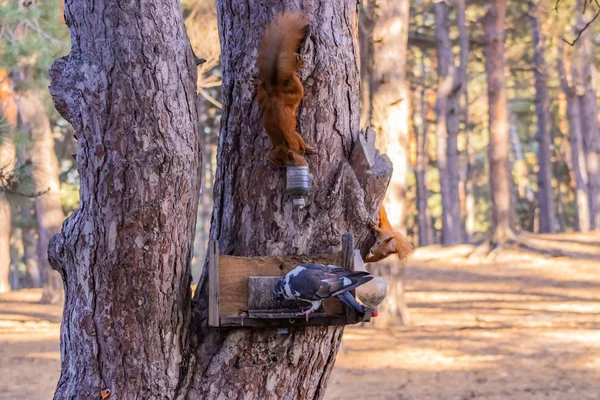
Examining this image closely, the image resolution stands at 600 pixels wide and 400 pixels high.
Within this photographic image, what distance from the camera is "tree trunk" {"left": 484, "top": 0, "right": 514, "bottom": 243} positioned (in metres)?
16.5

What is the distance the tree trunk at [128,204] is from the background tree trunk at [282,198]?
216mm

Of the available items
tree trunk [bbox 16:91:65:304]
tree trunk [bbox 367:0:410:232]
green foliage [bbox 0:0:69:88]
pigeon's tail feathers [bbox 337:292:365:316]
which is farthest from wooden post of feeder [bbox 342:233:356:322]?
tree trunk [bbox 16:91:65:304]

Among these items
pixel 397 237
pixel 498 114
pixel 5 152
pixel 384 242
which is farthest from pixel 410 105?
pixel 384 242

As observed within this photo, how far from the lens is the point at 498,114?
659 inches

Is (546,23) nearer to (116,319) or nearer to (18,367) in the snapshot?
(18,367)

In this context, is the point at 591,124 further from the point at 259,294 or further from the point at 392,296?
the point at 259,294

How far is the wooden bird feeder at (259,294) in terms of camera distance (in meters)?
2.93

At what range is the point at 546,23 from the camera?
22.9 meters

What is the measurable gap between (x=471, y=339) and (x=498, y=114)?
295 inches

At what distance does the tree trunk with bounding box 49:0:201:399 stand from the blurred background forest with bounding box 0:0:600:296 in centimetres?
41

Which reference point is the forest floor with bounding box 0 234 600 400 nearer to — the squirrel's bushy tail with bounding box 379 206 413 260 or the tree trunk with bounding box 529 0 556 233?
the squirrel's bushy tail with bounding box 379 206 413 260

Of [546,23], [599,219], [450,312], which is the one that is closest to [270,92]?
[450,312]

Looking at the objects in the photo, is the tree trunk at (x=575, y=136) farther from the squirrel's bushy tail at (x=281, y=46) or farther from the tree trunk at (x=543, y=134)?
the squirrel's bushy tail at (x=281, y=46)

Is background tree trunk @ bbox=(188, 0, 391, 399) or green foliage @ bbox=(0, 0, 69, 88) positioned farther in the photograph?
green foliage @ bbox=(0, 0, 69, 88)
